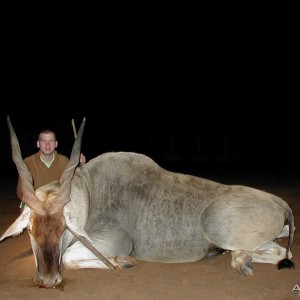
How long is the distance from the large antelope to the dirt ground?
133mm

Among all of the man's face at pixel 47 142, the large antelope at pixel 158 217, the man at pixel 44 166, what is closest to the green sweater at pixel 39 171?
the man at pixel 44 166

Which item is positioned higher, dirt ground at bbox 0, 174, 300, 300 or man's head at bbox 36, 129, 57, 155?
man's head at bbox 36, 129, 57, 155

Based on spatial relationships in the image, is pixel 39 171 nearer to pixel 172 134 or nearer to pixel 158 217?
pixel 158 217

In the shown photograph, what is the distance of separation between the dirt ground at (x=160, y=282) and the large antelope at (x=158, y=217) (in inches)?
5.2

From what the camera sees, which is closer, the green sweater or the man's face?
the man's face

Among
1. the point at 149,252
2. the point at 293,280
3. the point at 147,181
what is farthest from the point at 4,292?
the point at 293,280

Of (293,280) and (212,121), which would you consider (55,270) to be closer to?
(293,280)

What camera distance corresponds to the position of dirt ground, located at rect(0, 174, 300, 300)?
4031mm

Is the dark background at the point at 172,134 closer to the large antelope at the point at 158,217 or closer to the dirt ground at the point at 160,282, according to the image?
the large antelope at the point at 158,217

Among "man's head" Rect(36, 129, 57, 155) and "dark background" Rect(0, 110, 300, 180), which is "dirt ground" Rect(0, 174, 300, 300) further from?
"dark background" Rect(0, 110, 300, 180)

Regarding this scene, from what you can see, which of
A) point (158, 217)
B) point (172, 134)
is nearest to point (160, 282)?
point (158, 217)

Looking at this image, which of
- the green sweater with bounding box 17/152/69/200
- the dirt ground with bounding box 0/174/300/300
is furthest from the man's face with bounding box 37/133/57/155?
the dirt ground with bounding box 0/174/300/300

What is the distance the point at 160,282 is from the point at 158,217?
0.92 meters

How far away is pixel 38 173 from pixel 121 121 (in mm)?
30803
